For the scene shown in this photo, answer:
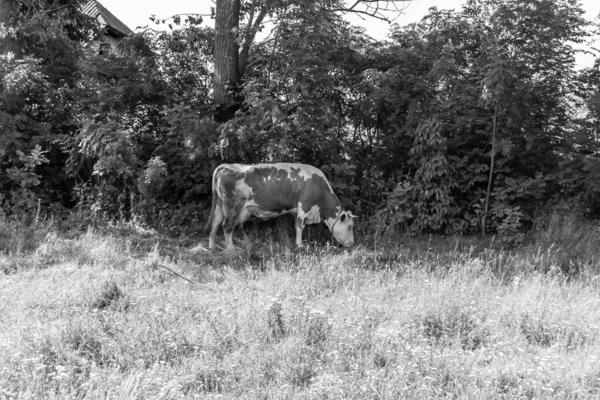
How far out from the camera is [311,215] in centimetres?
959

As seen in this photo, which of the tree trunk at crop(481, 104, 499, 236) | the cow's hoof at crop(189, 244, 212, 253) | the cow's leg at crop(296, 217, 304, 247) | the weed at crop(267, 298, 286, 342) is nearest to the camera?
the weed at crop(267, 298, 286, 342)

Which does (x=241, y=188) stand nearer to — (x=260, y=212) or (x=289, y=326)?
(x=260, y=212)

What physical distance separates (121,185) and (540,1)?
8.39 meters

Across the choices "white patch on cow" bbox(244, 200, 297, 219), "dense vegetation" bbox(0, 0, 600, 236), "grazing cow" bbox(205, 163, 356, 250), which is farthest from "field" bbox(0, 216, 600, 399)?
"dense vegetation" bbox(0, 0, 600, 236)

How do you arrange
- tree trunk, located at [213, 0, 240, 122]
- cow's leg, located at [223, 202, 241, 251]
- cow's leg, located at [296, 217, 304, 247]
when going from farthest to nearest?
tree trunk, located at [213, 0, 240, 122]
cow's leg, located at [296, 217, 304, 247]
cow's leg, located at [223, 202, 241, 251]

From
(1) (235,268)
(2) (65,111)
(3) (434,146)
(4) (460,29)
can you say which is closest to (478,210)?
(3) (434,146)

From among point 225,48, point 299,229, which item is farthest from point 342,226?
point 225,48

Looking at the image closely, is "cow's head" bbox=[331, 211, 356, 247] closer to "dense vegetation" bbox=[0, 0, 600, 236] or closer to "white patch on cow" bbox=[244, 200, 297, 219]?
"dense vegetation" bbox=[0, 0, 600, 236]

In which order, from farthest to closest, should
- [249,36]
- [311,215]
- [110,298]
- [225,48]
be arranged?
[225,48]
[249,36]
[311,215]
[110,298]

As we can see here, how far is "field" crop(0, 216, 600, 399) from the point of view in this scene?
160 inches

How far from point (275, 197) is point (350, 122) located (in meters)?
2.77

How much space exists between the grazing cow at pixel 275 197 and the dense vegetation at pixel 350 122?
2.01 ft

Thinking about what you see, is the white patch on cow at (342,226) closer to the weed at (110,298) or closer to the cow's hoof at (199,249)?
the cow's hoof at (199,249)

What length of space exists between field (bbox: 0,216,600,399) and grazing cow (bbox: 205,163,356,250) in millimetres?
1435
